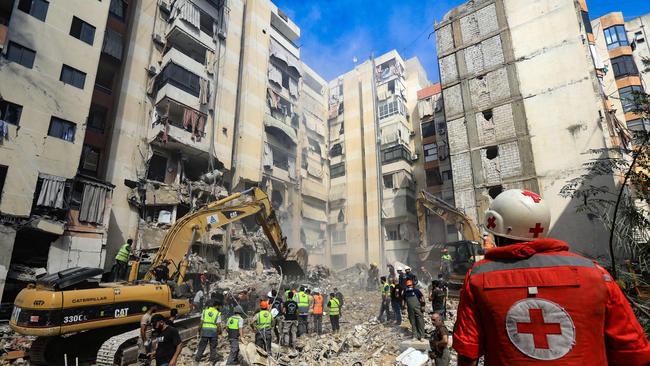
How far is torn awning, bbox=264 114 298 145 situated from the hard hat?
3029 cm

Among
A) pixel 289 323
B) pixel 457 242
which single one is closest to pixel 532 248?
pixel 289 323

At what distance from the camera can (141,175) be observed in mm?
21391

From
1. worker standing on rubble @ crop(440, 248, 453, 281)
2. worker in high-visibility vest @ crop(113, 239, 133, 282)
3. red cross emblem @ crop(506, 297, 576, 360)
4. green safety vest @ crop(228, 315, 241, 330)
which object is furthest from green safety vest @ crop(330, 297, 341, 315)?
red cross emblem @ crop(506, 297, 576, 360)

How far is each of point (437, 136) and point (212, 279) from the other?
2319 cm

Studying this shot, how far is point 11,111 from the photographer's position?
15383 millimetres

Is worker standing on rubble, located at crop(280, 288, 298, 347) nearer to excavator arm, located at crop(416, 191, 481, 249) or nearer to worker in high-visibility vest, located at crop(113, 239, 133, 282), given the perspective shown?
worker in high-visibility vest, located at crop(113, 239, 133, 282)

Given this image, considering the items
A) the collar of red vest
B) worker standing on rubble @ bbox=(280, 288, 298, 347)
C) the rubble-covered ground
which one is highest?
the collar of red vest

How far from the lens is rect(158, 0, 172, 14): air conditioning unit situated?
2488 cm

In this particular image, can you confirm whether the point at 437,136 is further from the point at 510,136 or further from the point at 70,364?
the point at 70,364

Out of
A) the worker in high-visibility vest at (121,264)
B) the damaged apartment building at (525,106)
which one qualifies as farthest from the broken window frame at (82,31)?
the damaged apartment building at (525,106)

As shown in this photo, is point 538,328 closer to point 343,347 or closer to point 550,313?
point 550,313

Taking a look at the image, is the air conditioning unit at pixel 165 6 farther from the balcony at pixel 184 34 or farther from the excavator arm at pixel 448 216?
the excavator arm at pixel 448 216

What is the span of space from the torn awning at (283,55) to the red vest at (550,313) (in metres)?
35.3

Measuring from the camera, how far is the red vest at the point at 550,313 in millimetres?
1591
